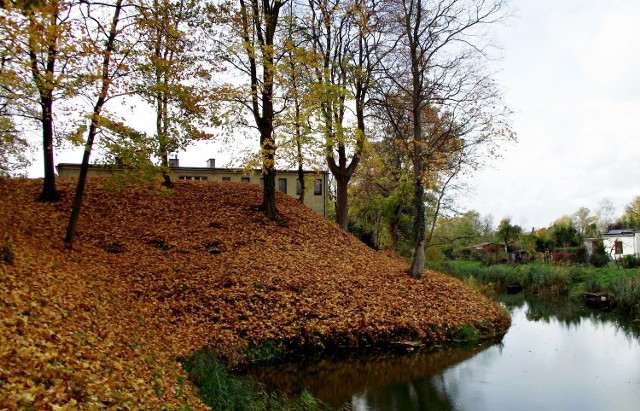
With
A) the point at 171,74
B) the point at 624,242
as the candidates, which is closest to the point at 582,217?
the point at 624,242

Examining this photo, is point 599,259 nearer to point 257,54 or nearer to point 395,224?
point 395,224

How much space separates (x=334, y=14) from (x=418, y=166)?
372 inches

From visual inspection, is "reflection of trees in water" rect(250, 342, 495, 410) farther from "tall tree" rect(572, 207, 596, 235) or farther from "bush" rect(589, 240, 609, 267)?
"tall tree" rect(572, 207, 596, 235)

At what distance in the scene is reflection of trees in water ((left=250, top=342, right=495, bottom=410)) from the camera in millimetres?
10602

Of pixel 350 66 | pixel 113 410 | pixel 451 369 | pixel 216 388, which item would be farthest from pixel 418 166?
pixel 113 410

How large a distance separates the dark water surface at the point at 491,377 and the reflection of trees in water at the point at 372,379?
0.07 feet

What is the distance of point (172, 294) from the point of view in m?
13.6

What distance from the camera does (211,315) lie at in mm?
13188

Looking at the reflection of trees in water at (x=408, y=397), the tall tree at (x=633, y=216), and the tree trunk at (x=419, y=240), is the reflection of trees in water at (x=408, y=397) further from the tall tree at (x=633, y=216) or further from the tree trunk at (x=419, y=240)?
the tall tree at (x=633, y=216)

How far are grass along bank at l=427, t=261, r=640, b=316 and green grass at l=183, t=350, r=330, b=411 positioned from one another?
58.7ft

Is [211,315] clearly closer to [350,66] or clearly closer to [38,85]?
[38,85]

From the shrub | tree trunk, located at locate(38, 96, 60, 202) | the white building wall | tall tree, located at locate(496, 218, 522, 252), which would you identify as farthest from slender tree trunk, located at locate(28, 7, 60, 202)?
the white building wall

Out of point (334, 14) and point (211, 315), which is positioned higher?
point (334, 14)

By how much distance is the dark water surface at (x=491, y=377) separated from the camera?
34.4 ft
